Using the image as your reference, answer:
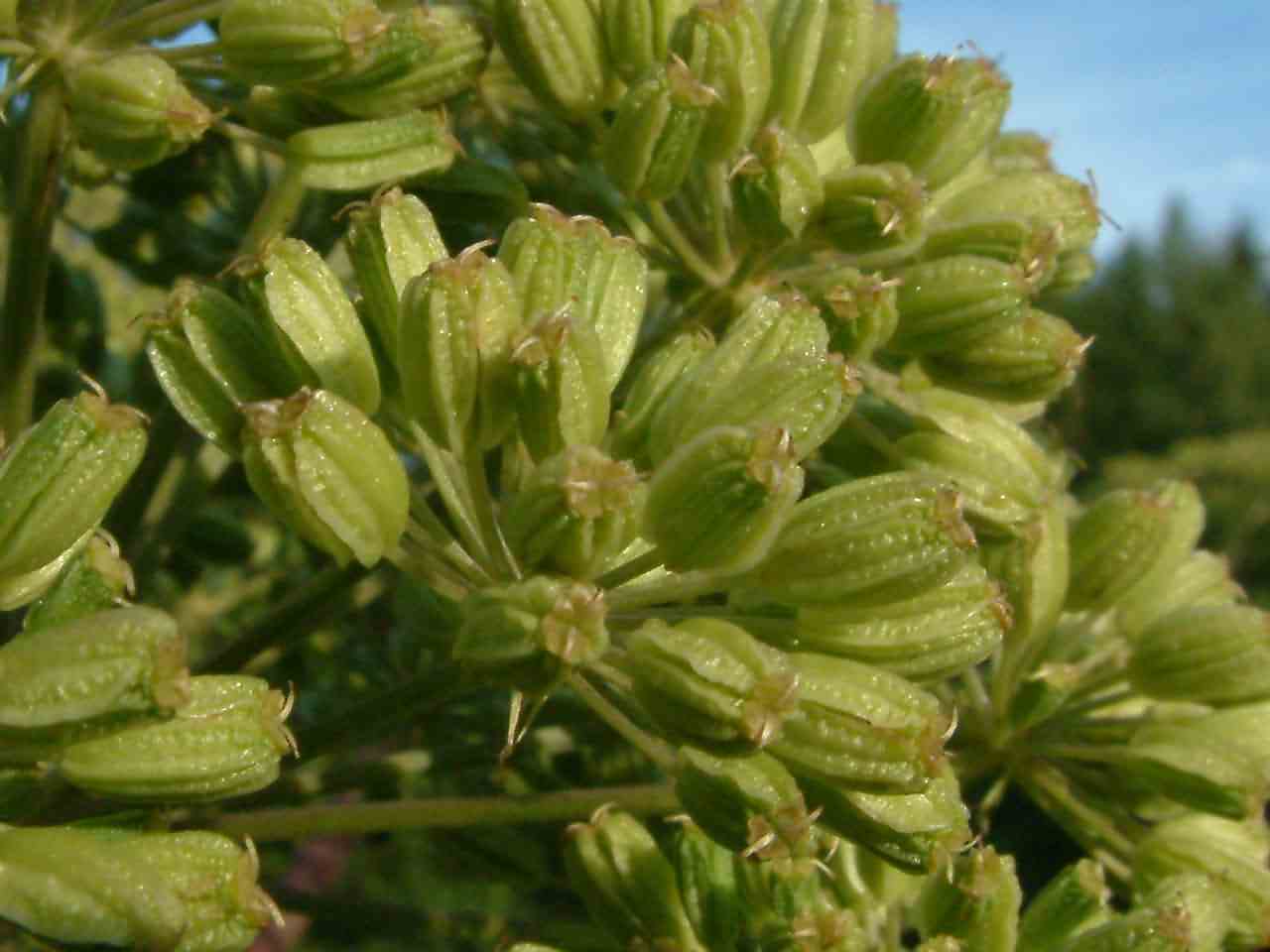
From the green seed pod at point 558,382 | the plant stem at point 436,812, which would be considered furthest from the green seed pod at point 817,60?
the plant stem at point 436,812

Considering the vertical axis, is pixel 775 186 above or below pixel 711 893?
above

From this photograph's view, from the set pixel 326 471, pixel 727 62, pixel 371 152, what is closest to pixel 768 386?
pixel 326 471

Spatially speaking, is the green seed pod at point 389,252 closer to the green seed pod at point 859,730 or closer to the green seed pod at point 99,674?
the green seed pod at point 99,674

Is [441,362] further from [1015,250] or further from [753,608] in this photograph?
[1015,250]

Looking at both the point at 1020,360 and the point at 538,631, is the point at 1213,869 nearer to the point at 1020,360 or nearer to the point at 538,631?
the point at 1020,360

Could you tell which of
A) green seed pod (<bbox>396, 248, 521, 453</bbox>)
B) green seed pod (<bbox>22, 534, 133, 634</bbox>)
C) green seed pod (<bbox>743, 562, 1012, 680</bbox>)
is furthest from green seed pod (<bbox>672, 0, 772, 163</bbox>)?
green seed pod (<bbox>22, 534, 133, 634</bbox>)
